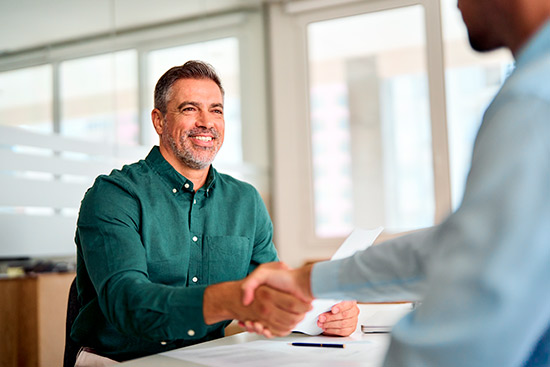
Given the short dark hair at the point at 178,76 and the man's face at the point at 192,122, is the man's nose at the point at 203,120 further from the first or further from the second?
the short dark hair at the point at 178,76

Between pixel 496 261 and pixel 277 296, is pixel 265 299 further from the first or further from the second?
pixel 496 261

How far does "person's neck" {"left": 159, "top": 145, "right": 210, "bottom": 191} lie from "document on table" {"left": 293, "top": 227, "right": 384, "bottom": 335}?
59 cm

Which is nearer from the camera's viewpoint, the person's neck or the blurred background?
the person's neck

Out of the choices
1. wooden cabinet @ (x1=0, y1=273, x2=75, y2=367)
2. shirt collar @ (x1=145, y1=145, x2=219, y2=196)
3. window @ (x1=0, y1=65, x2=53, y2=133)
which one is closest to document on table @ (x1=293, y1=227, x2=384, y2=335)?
shirt collar @ (x1=145, y1=145, x2=219, y2=196)

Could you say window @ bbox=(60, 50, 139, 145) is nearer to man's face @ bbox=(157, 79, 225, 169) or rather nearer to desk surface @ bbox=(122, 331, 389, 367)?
man's face @ bbox=(157, 79, 225, 169)

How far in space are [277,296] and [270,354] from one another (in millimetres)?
158

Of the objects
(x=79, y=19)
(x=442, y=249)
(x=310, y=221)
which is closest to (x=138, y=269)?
(x=442, y=249)

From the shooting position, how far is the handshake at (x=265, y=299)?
110 centimetres

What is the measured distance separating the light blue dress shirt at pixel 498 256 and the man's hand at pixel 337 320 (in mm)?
901

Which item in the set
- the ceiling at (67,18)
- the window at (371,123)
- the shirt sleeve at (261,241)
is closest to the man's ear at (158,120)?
the shirt sleeve at (261,241)

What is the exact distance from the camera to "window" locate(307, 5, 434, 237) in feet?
14.6

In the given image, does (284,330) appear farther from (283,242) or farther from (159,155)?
(283,242)

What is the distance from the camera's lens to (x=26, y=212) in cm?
262

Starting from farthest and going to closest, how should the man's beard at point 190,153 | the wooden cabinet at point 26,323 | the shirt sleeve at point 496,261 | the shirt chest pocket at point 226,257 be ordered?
the wooden cabinet at point 26,323, the man's beard at point 190,153, the shirt chest pocket at point 226,257, the shirt sleeve at point 496,261
